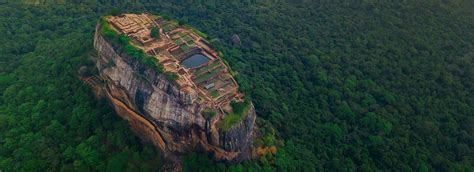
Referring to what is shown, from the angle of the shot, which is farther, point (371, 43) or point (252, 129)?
point (371, 43)

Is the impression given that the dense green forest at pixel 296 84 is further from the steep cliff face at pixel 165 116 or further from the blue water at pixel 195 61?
the blue water at pixel 195 61

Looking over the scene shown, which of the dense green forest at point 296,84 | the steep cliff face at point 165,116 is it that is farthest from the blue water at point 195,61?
the steep cliff face at point 165,116

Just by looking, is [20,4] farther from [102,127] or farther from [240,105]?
[240,105]

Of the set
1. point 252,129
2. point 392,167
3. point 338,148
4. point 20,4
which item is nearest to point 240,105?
point 252,129

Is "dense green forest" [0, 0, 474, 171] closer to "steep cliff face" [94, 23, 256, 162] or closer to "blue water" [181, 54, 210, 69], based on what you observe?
"steep cliff face" [94, 23, 256, 162]

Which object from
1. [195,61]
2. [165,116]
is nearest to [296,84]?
[195,61]

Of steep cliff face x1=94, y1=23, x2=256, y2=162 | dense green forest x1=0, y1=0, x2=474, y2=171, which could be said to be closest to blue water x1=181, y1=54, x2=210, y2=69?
dense green forest x1=0, y1=0, x2=474, y2=171
